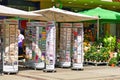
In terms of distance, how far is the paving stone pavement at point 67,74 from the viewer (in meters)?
14.4

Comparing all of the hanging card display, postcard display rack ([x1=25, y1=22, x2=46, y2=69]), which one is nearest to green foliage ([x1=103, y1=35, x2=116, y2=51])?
postcard display rack ([x1=25, y1=22, x2=46, y2=69])

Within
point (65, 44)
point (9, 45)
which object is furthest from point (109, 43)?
point (9, 45)

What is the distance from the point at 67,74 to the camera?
1559 cm

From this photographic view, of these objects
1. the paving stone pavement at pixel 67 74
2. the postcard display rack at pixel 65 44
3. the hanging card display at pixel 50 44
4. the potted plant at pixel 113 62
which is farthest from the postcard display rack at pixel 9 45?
the potted plant at pixel 113 62

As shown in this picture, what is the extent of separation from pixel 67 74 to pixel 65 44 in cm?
246

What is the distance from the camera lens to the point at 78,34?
17.1 metres

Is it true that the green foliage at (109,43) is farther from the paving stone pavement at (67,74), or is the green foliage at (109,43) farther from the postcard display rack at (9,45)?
the postcard display rack at (9,45)

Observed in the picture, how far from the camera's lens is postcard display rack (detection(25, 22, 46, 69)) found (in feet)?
53.9

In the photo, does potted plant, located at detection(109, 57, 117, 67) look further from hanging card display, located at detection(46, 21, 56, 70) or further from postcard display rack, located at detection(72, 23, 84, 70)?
hanging card display, located at detection(46, 21, 56, 70)

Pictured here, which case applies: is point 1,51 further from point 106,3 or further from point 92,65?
point 106,3

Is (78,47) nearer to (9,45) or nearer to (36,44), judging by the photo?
(36,44)

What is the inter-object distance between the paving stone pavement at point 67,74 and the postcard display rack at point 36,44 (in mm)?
442

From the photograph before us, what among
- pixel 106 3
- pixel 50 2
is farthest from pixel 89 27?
pixel 50 2

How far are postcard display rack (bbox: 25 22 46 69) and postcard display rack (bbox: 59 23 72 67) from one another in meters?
1.42
